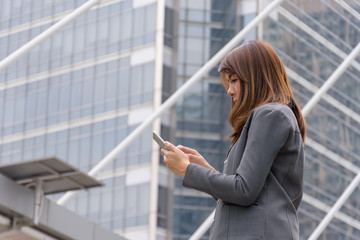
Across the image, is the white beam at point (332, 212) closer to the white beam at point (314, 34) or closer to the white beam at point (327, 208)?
the white beam at point (314, 34)

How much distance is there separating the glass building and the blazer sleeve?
3198 centimetres

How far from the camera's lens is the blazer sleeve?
2.62 meters

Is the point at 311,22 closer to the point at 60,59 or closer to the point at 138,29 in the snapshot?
the point at 138,29

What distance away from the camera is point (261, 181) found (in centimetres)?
262

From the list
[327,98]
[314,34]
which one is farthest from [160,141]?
[327,98]

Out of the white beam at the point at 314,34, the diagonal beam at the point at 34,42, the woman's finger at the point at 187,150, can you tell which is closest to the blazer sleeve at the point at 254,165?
the woman's finger at the point at 187,150

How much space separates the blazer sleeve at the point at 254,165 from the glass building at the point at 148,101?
32.0m

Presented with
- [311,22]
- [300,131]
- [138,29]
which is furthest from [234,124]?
[138,29]

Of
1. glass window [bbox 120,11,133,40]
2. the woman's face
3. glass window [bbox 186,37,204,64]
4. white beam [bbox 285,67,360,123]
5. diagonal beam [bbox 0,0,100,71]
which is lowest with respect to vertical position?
the woman's face

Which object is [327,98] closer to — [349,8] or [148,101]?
[148,101]

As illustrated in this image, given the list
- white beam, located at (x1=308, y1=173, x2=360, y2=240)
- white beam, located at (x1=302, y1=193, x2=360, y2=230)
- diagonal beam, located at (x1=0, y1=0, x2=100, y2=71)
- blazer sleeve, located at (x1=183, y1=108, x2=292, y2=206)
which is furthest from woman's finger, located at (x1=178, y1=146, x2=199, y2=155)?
white beam, located at (x1=302, y1=193, x2=360, y2=230)

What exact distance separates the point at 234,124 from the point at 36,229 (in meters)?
7.33

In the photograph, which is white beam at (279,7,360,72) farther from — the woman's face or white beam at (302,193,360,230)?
the woman's face

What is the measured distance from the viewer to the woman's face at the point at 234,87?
2.84m
